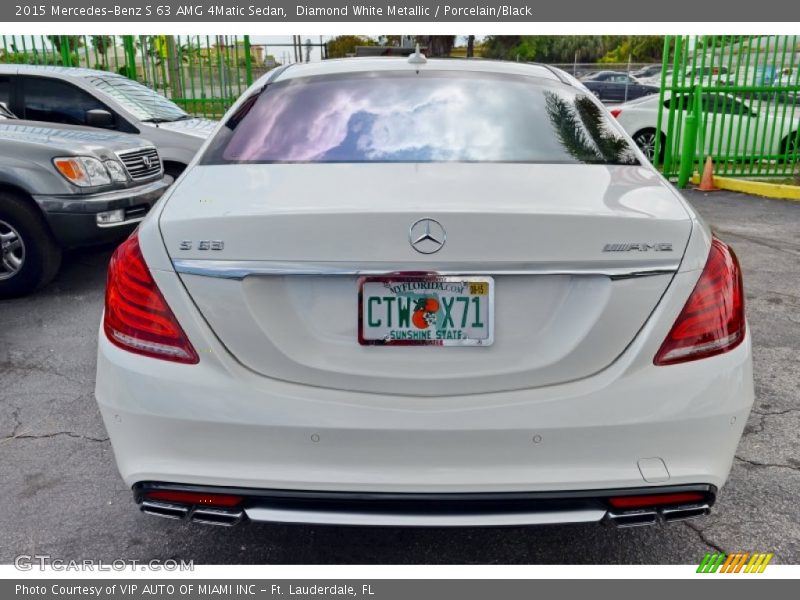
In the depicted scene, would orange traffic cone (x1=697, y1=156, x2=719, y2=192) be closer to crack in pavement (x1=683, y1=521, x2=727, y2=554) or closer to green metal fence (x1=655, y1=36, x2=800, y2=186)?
green metal fence (x1=655, y1=36, x2=800, y2=186)

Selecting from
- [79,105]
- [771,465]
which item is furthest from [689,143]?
[771,465]

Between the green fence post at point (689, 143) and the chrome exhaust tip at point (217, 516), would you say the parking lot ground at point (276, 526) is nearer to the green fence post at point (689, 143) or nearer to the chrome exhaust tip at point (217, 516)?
the chrome exhaust tip at point (217, 516)

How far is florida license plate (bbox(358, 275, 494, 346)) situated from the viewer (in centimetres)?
194

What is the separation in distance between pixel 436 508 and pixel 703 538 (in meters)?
1.17

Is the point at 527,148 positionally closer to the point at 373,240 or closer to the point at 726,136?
the point at 373,240

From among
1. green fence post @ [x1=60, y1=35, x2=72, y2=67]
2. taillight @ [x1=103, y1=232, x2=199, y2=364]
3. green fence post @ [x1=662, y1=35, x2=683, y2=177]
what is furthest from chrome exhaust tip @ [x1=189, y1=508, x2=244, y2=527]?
green fence post @ [x1=60, y1=35, x2=72, y2=67]

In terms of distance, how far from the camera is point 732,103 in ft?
36.9

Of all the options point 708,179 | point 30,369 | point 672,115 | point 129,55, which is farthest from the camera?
point 129,55

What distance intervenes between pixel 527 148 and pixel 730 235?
594 cm

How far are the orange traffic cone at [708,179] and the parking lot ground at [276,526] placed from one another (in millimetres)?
7225

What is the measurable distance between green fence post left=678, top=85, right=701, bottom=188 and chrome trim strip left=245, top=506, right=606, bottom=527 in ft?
33.6

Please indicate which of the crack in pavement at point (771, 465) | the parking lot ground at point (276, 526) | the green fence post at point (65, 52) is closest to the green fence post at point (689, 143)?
the parking lot ground at point (276, 526)

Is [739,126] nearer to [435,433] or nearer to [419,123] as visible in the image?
[419,123]

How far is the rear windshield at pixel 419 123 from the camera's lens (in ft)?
8.23
